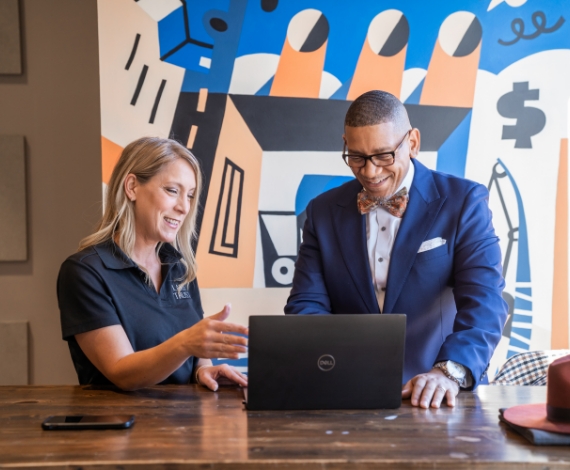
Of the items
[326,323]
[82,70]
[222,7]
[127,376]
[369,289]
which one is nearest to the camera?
[326,323]

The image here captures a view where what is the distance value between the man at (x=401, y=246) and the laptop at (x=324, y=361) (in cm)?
59

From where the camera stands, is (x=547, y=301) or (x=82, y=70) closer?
(x=547, y=301)

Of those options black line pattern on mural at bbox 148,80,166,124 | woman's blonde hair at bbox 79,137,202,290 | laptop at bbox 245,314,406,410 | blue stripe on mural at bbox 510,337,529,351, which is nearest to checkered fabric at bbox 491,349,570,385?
blue stripe on mural at bbox 510,337,529,351

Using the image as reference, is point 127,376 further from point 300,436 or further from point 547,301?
point 547,301

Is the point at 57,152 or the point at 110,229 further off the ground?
the point at 57,152

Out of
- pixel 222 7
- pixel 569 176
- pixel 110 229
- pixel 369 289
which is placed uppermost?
pixel 222 7

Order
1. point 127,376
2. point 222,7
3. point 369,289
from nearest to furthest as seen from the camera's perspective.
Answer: point 127,376
point 369,289
point 222,7

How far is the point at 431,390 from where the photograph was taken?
1.99 meters

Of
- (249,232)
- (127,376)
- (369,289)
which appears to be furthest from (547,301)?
(127,376)

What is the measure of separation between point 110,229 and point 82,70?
210 centimetres

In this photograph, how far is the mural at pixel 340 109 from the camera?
367 cm

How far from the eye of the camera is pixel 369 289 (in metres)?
2.72

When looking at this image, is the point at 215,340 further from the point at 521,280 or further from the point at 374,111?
the point at 521,280

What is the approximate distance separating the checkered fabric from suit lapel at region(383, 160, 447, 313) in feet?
3.07
